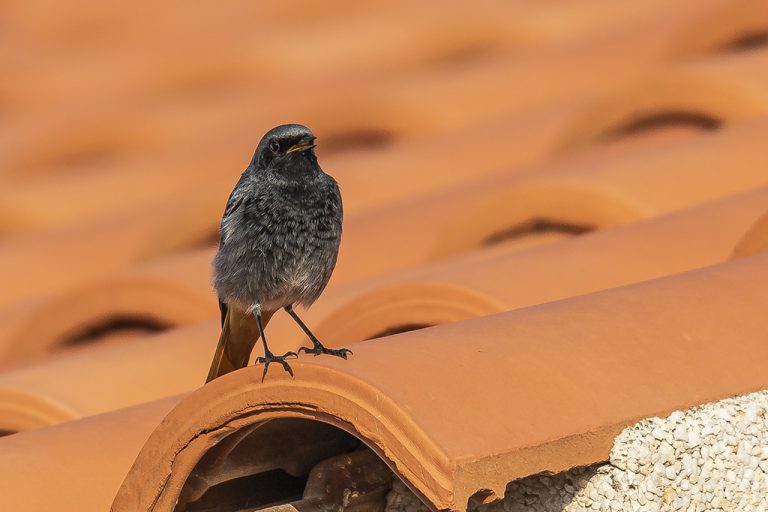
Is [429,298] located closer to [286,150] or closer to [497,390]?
[286,150]

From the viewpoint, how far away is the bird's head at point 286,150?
3.77 metres

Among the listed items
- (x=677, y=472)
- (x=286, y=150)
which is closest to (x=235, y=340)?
(x=286, y=150)

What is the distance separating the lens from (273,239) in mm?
3701

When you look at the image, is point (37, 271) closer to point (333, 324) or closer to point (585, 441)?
point (333, 324)

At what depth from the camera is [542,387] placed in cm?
283

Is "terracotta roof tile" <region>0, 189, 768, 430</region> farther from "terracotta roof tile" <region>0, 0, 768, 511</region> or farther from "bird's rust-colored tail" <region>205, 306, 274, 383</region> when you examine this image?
"bird's rust-colored tail" <region>205, 306, 274, 383</region>

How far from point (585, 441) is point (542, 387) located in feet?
0.48

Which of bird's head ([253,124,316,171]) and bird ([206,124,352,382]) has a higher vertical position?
bird's head ([253,124,316,171])

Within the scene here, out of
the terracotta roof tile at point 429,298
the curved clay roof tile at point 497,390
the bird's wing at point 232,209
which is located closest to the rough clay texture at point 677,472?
the curved clay roof tile at point 497,390

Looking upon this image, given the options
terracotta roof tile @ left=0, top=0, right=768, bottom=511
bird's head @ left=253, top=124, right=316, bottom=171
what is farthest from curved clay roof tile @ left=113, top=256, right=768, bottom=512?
bird's head @ left=253, top=124, right=316, bottom=171

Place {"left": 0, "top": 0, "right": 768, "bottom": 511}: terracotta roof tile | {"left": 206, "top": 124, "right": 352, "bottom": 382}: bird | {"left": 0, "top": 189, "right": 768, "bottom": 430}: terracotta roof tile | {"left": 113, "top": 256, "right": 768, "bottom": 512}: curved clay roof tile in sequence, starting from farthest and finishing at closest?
{"left": 0, "top": 189, "right": 768, "bottom": 430}: terracotta roof tile
{"left": 206, "top": 124, "right": 352, "bottom": 382}: bird
{"left": 0, "top": 0, "right": 768, "bottom": 511}: terracotta roof tile
{"left": 113, "top": 256, "right": 768, "bottom": 512}: curved clay roof tile

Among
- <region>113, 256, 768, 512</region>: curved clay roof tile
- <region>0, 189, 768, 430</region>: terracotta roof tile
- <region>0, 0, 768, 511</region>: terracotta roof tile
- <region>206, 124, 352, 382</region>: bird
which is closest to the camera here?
<region>113, 256, 768, 512</region>: curved clay roof tile

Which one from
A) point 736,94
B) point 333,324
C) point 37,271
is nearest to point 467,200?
point 736,94

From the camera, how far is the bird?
371 centimetres
